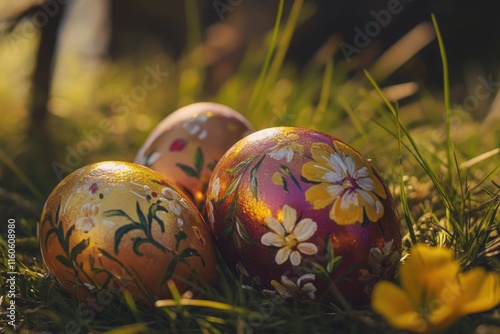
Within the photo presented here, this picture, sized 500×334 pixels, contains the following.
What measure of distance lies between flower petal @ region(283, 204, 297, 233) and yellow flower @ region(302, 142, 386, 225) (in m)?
0.03

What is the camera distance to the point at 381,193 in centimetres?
110

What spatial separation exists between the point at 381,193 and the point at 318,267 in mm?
181

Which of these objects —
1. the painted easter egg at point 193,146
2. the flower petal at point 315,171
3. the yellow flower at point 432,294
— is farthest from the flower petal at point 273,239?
the painted easter egg at point 193,146

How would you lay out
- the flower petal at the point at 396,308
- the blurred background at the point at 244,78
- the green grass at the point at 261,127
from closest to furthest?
the flower petal at the point at 396,308 → the green grass at the point at 261,127 → the blurred background at the point at 244,78

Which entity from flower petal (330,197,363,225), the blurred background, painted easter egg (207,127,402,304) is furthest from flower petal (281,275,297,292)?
the blurred background

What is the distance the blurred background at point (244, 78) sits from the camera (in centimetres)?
195

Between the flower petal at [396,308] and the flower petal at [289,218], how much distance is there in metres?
0.25

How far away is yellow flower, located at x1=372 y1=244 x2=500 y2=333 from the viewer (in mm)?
813

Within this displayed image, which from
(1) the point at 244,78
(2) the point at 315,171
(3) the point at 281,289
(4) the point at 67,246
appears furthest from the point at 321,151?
(1) the point at 244,78

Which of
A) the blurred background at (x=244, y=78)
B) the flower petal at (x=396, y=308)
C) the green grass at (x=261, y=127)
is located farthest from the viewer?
the blurred background at (x=244, y=78)

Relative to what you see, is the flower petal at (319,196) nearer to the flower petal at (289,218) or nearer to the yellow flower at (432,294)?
the flower petal at (289,218)

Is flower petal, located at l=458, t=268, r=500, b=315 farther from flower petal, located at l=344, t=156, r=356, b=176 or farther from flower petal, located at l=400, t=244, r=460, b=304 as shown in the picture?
flower petal, located at l=344, t=156, r=356, b=176

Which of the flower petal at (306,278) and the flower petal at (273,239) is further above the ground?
the flower petal at (273,239)

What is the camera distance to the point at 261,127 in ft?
6.63
